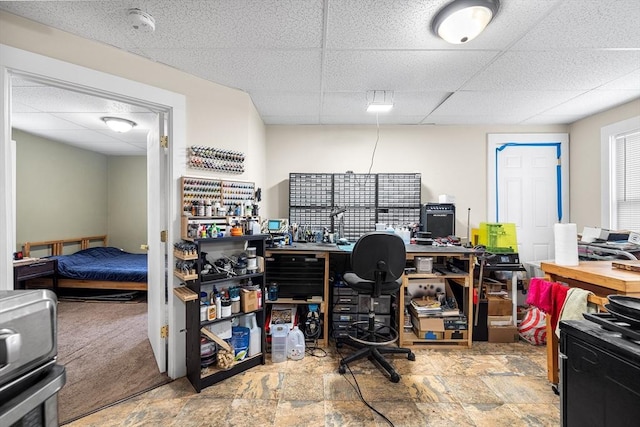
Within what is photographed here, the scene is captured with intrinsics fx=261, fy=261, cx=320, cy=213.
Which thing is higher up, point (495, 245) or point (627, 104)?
point (627, 104)

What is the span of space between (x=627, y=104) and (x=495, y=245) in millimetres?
1919

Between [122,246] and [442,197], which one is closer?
[442,197]

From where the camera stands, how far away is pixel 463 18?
4.77ft

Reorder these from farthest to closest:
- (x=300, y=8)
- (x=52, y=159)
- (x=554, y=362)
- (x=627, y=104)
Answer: (x=52, y=159)
(x=627, y=104)
(x=554, y=362)
(x=300, y=8)

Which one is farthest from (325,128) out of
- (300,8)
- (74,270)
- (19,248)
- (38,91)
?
(19,248)

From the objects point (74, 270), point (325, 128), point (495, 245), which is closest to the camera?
point (495, 245)

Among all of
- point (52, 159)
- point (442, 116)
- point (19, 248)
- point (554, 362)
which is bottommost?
point (554, 362)

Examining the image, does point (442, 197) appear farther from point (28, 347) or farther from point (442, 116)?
point (28, 347)

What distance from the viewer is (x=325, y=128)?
11.6 feet

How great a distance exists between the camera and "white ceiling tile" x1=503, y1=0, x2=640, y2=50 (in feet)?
4.77

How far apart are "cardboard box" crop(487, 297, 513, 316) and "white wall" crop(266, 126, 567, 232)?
1.02m

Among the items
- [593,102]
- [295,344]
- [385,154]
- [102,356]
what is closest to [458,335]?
[295,344]

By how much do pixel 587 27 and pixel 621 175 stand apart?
85.5 inches

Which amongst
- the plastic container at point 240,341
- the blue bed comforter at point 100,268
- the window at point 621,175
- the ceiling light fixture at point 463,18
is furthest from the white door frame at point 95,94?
the window at point 621,175
